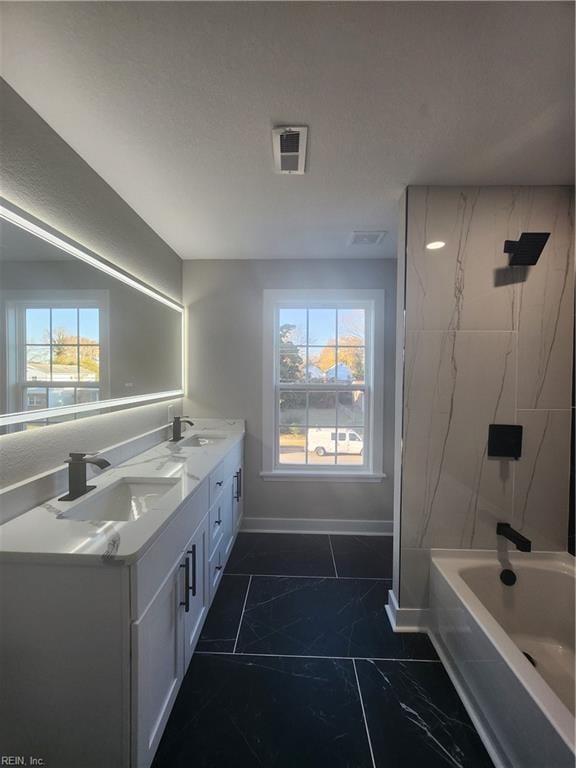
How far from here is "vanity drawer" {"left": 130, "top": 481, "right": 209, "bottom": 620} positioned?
97 cm

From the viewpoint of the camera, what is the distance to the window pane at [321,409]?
2.96m

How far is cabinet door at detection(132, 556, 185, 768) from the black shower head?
220 centimetres

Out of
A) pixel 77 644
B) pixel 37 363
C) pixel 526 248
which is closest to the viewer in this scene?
pixel 77 644

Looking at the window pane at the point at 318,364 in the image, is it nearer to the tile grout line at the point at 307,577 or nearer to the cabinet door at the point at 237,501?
the cabinet door at the point at 237,501

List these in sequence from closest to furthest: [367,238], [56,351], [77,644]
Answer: [77,644], [56,351], [367,238]

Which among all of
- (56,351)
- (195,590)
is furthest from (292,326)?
(195,590)

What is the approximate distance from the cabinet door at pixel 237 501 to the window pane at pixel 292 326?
1.23m

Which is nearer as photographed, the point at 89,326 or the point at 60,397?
the point at 60,397

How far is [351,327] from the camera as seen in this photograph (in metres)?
2.94

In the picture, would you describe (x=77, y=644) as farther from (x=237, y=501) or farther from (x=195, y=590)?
(x=237, y=501)

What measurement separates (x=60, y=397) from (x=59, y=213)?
81 cm

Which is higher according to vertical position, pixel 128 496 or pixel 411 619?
pixel 128 496

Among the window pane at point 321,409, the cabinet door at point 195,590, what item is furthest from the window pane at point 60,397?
the window pane at point 321,409

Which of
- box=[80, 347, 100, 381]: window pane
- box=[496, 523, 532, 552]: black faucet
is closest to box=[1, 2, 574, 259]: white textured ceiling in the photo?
Answer: box=[80, 347, 100, 381]: window pane
